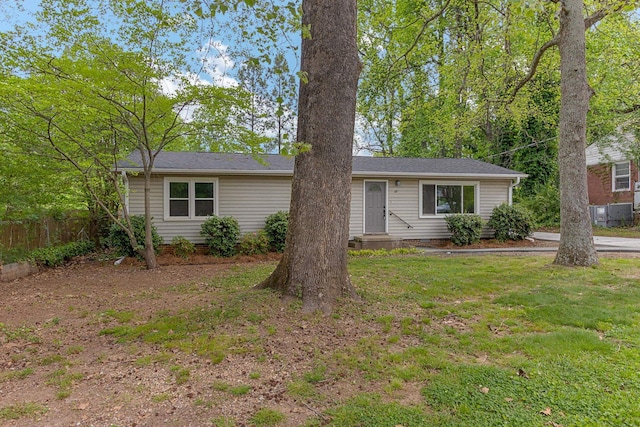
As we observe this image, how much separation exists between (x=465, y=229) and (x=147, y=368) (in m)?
10.6

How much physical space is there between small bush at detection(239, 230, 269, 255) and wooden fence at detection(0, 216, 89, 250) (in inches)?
186

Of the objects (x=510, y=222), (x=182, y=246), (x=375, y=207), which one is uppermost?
(x=375, y=207)

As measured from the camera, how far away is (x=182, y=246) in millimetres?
9664

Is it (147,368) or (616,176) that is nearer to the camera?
(147,368)

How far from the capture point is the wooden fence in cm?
768

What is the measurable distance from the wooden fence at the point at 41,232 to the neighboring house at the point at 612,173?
22.9 meters

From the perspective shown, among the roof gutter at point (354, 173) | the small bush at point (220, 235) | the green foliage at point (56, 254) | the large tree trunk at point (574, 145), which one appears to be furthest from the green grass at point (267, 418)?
the roof gutter at point (354, 173)

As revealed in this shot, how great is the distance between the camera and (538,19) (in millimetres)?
14211

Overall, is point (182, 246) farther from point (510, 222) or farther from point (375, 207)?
point (510, 222)

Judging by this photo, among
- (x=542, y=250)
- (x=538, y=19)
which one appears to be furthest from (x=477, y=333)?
(x=538, y=19)

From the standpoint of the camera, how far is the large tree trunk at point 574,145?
727 centimetres

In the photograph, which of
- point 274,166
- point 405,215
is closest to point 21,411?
point 274,166

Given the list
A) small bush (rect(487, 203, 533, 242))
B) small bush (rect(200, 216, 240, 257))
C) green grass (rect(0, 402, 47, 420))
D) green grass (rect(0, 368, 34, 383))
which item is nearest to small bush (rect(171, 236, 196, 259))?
small bush (rect(200, 216, 240, 257))

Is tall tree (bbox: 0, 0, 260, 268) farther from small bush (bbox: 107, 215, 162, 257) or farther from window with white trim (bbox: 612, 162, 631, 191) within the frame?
window with white trim (bbox: 612, 162, 631, 191)
